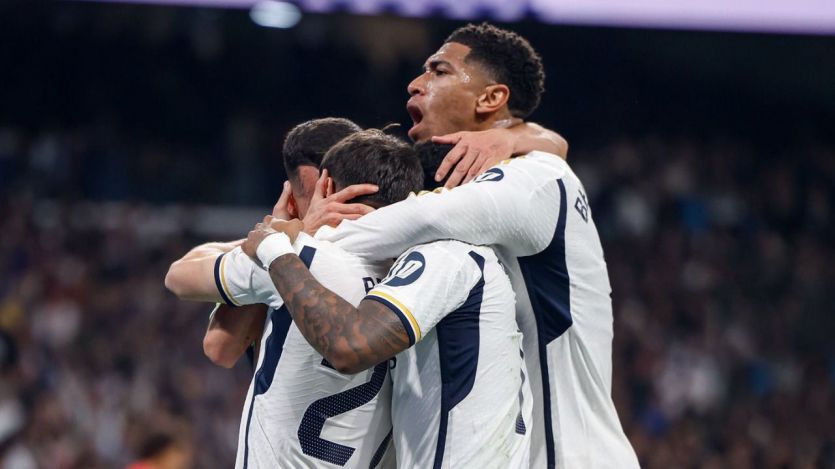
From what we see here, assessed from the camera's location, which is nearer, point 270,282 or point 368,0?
point 270,282

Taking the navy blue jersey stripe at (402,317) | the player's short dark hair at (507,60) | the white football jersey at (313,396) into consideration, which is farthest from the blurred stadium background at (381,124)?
the navy blue jersey stripe at (402,317)

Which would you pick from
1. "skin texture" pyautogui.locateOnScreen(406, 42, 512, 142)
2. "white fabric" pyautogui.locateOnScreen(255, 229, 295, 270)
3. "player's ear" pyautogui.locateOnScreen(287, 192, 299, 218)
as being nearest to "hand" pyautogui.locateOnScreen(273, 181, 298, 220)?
"player's ear" pyautogui.locateOnScreen(287, 192, 299, 218)

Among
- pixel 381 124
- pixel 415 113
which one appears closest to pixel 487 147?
pixel 415 113

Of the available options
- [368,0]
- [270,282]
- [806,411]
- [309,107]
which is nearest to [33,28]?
[309,107]

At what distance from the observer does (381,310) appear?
9.00ft

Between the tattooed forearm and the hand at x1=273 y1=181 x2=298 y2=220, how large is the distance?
1.93 feet

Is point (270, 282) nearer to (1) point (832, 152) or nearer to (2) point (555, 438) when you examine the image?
(2) point (555, 438)

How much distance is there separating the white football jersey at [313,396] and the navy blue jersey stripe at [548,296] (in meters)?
0.52

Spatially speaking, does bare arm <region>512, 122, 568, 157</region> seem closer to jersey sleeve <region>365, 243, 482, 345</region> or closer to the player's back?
the player's back

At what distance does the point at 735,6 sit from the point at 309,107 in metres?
4.99

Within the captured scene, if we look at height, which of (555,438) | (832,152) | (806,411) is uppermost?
(555,438)

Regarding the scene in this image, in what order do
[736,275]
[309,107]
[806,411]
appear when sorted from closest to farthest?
[806,411] < [736,275] < [309,107]

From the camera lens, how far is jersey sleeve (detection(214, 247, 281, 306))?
3.01 m

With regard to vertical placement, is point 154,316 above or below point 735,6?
below
